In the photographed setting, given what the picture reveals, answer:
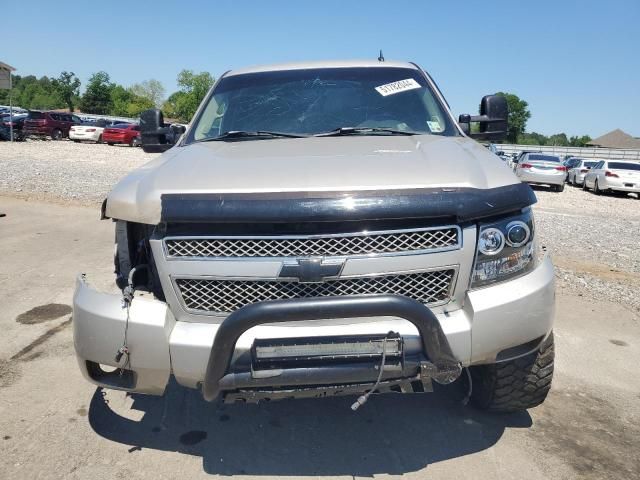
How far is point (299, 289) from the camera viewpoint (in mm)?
2393

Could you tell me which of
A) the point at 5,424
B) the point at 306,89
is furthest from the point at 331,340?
the point at 306,89

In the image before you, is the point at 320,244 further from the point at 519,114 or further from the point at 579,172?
the point at 519,114

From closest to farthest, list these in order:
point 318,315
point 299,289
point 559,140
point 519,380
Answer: point 318,315, point 299,289, point 519,380, point 559,140

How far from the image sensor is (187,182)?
254 centimetres

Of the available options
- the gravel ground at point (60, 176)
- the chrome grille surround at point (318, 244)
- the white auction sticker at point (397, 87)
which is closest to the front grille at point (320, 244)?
the chrome grille surround at point (318, 244)

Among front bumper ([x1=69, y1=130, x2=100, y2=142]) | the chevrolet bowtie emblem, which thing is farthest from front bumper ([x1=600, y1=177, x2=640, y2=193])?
front bumper ([x1=69, y1=130, x2=100, y2=142])

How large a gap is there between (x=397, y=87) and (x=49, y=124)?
33.0 metres

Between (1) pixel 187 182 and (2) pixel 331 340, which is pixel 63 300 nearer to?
(1) pixel 187 182

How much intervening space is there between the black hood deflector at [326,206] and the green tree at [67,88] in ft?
291

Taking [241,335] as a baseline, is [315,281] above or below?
above

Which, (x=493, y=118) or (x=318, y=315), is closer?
(x=318, y=315)

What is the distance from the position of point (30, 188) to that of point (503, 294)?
12384 mm

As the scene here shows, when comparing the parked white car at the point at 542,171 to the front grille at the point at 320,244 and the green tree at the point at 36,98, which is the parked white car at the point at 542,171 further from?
the green tree at the point at 36,98

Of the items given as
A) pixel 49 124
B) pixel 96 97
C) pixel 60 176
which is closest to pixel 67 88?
pixel 96 97
